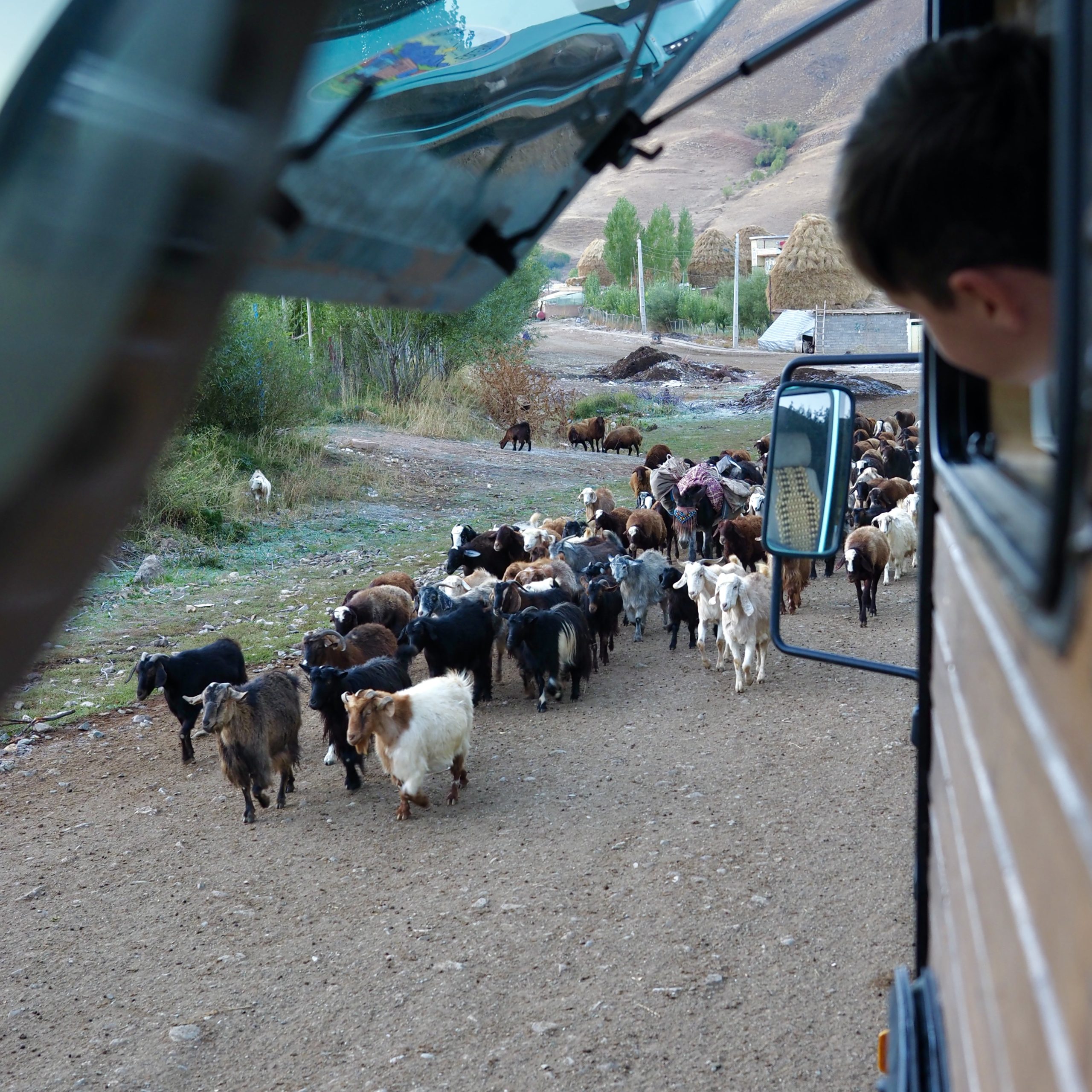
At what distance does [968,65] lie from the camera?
1.18 metres

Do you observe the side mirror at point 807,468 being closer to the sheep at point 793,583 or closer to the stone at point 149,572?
the sheep at point 793,583

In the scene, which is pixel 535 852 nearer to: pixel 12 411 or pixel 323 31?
pixel 323 31

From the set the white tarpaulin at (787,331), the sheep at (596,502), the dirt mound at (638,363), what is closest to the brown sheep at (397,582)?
the sheep at (596,502)

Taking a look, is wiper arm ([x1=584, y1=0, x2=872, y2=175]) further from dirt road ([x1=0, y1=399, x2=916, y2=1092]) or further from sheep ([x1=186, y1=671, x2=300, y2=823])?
sheep ([x1=186, y1=671, x2=300, y2=823])

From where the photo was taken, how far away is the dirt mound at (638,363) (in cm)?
4094

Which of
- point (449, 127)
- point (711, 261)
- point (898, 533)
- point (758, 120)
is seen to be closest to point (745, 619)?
point (898, 533)

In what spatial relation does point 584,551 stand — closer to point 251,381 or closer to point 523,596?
point 523,596

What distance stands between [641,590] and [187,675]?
15.4 ft

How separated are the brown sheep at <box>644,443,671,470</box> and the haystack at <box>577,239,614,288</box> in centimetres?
6784

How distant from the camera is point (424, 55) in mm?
1919

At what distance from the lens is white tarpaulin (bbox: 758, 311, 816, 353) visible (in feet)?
153

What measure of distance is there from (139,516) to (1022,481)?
14.4 m

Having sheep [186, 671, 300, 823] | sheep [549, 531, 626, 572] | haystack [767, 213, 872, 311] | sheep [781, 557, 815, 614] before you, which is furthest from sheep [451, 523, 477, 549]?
haystack [767, 213, 872, 311]

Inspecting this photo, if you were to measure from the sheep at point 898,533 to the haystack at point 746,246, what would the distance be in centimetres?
5987
